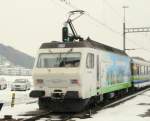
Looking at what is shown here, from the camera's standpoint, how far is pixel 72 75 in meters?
19.6

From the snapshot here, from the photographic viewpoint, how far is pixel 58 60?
798 inches

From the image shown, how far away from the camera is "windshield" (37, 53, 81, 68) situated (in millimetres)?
20056

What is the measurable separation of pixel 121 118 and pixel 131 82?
1761cm

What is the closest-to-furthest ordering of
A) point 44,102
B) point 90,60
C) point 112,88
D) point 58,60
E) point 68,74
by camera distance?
point 68,74 < point 44,102 < point 58,60 < point 90,60 < point 112,88

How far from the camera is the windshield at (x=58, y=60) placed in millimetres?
20056

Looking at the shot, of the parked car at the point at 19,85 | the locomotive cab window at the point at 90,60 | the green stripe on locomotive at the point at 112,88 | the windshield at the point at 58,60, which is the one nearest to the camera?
the windshield at the point at 58,60

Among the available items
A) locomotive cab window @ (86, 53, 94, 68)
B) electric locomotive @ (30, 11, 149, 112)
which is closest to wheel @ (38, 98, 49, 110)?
electric locomotive @ (30, 11, 149, 112)

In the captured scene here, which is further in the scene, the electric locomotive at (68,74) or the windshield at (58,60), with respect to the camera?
the windshield at (58,60)

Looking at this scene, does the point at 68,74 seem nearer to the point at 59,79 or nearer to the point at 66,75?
the point at 66,75

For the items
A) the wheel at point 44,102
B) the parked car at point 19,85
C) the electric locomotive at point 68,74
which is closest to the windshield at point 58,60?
the electric locomotive at point 68,74

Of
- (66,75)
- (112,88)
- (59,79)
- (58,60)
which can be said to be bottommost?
(112,88)

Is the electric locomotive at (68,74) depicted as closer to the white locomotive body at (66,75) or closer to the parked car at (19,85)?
the white locomotive body at (66,75)

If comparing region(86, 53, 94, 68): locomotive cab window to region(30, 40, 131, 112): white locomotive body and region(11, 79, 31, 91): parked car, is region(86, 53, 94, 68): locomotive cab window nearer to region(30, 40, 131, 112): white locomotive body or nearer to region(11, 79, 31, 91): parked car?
region(30, 40, 131, 112): white locomotive body

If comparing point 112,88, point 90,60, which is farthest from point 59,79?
point 112,88
